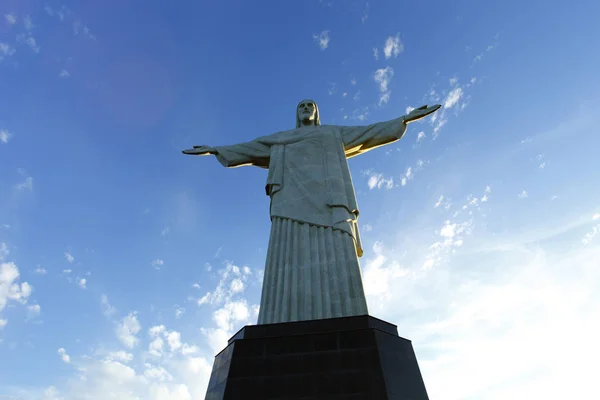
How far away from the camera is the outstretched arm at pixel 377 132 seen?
391 inches

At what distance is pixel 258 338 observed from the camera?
20.9ft

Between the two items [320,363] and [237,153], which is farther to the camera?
[237,153]

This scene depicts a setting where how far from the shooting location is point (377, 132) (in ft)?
33.2

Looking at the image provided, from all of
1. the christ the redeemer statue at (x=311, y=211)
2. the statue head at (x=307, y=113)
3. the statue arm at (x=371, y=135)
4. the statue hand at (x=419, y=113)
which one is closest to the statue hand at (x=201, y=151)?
the christ the redeemer statue at (x=311, y=211)

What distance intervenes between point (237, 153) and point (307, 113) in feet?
6.80

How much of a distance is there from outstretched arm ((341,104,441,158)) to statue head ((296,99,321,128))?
90cm

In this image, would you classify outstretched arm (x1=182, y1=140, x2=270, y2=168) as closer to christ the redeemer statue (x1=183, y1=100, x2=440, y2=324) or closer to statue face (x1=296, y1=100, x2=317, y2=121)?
christ the redeemer statue (x1=183, y1=100, x2=440, y2=324)

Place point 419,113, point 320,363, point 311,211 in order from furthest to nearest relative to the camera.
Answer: point 419,113 < point 311,211 < point 320,363

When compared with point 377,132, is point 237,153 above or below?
below

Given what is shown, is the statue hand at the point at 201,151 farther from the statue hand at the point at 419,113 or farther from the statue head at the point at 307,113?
the statue hand at the point at 419,113

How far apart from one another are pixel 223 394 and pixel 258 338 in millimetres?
919

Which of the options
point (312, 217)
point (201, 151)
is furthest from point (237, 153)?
point (312, 217)

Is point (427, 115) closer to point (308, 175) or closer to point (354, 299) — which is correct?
point (308, 175)

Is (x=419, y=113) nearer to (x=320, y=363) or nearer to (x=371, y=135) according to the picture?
(x=371, y=135)
